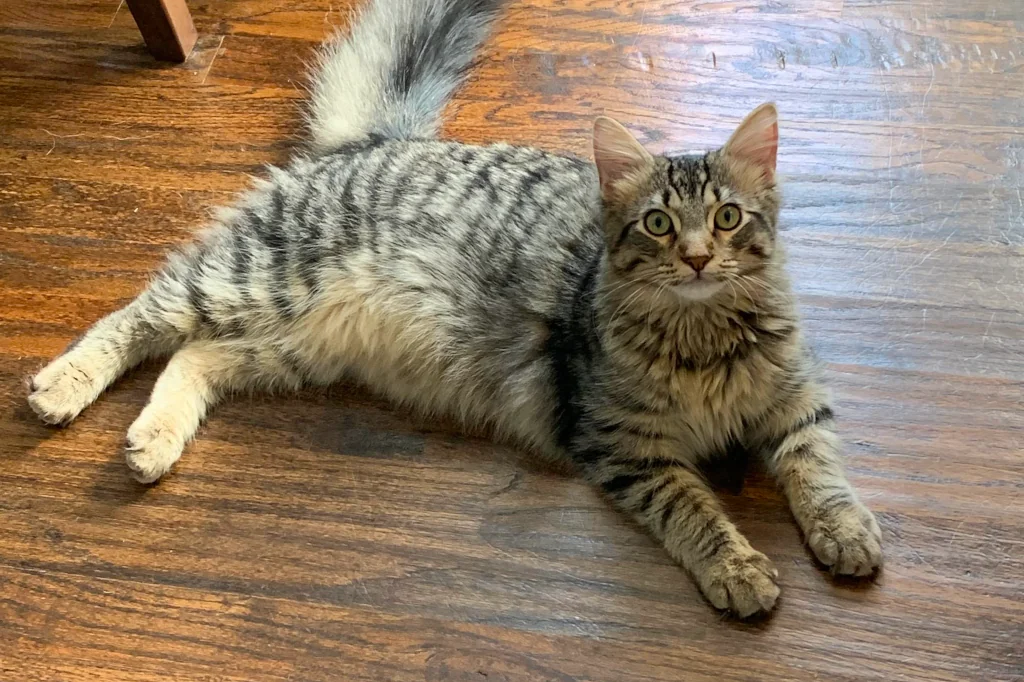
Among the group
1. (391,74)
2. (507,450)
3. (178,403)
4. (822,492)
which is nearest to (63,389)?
(178,403)

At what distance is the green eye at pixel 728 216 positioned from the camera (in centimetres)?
137

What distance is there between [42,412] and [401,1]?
120 centimetres

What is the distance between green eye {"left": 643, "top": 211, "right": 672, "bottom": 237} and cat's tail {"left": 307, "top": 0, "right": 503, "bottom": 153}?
0.76 metres

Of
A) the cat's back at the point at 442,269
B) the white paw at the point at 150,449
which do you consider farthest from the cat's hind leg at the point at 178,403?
the cat's back at the point at 442,269

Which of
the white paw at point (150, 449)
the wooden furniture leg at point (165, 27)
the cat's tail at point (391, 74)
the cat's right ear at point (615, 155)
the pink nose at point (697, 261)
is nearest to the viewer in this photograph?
the pink nose at point (697, 261)

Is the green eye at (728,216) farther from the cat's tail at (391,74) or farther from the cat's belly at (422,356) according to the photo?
the cat's tail at (391,74)

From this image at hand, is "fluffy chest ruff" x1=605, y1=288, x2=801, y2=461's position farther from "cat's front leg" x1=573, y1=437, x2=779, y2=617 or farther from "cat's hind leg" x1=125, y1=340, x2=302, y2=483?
"cat's hind leg" x1=125, y1=340, x2=302, y2=483

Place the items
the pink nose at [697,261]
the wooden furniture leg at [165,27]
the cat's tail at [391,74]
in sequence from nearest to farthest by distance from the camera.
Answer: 1. the pink nose at [697,261]
2. the cat's tail at [391,74]
3. the wooden furniture leg at [165,27]

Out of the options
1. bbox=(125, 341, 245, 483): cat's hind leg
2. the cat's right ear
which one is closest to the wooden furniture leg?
bbox=(125, 341, 245, 483): cat's hind leg

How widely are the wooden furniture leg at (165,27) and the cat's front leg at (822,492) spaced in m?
1.75

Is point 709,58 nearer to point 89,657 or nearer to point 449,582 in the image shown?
point 449,582

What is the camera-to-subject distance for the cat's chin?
136 cm

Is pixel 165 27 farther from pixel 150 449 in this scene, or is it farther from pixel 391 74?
pixel 150 449

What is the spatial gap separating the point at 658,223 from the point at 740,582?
577mm
